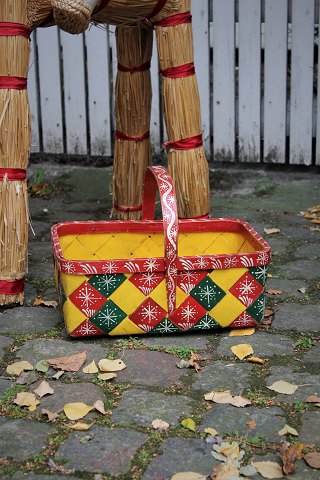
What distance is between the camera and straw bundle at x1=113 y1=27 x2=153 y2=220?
349 cm

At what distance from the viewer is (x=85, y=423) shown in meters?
2.11

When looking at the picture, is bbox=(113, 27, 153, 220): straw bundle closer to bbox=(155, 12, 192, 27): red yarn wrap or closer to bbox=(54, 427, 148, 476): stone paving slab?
bbox=(155, 12, 192, 27): red yarn wrap

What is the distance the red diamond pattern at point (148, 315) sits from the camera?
258 cm

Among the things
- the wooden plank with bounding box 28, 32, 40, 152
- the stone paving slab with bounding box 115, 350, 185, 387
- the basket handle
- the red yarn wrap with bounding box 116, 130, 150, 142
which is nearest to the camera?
the stone paving slab with bounding box 115, 350, 185, 387

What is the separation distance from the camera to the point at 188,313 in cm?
261

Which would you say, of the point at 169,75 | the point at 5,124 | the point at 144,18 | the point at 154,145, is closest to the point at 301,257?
the point at 169,75

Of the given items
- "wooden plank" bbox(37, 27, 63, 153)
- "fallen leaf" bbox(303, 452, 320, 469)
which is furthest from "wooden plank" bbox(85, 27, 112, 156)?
"fallen leaf" bbox(303, 452, 320, 469)

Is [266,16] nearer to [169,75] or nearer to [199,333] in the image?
[169,75]

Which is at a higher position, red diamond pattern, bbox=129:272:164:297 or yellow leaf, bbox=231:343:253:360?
red diamond pattern, bbox=129:272:164:297

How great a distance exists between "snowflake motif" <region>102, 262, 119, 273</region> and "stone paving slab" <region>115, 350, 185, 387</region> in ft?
0.85

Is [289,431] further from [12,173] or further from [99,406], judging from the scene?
[12,173]

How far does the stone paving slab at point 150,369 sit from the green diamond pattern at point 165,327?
10cm

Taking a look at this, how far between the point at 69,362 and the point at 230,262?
1.93 ft

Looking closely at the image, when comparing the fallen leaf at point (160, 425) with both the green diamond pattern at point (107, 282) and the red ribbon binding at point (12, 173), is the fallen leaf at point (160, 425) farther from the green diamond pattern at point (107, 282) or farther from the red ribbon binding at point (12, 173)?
the red ribbon binding at point (12, 173)
